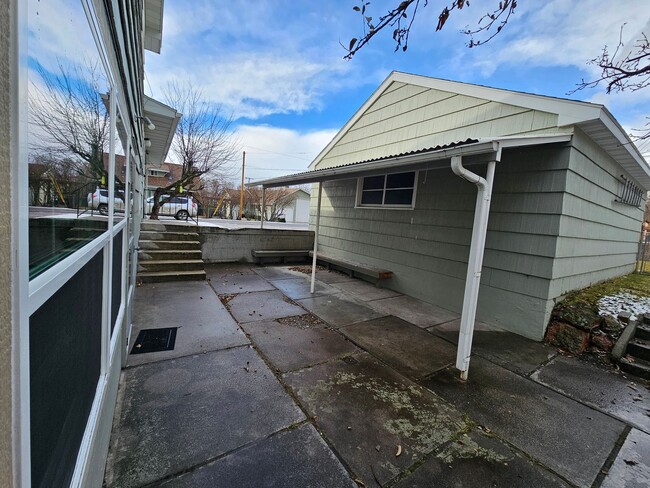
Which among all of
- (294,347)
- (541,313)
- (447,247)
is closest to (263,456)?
(294,347)

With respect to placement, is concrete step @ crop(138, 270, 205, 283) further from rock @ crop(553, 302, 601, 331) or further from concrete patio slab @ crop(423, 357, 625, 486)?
rock @ crop(553, 302, 601, 331)

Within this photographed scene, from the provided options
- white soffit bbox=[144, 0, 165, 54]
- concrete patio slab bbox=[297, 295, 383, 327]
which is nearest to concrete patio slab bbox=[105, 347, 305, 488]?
concrete patio slab bbox=[297, 295, 383, 327]

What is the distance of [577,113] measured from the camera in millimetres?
3639

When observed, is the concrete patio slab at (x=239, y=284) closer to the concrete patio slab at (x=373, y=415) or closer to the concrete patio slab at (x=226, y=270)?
the concrete patio slab at (x=226, y=270)

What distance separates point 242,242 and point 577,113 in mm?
7138

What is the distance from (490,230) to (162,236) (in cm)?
661

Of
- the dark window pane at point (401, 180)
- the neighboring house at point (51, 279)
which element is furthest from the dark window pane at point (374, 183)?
the neighboring house at point (51, 279)

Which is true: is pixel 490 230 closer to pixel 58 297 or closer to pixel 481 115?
pixel 481 115

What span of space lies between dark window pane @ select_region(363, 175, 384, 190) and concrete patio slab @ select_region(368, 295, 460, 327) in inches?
103

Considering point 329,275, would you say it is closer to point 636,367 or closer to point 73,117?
point 636,367

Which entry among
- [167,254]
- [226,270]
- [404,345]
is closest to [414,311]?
[404,345]

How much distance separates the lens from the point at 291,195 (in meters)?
29.2

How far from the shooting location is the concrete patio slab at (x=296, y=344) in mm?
3139

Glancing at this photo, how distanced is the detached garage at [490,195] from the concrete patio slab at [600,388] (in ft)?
2.48
